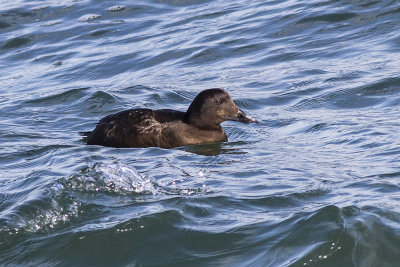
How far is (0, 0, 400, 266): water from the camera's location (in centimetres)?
631

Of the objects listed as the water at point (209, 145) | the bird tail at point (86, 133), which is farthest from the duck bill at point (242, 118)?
the bird tail at point (86, 133)

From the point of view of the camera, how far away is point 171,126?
10.0 metres

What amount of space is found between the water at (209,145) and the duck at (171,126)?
8.2 inches

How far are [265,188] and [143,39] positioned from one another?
8.78 metres

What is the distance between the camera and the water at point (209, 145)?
6.31m

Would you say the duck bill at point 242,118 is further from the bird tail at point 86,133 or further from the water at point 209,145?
the bird tail at point 86,133

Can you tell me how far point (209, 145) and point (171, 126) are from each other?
1.53ft

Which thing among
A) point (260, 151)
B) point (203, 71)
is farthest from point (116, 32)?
point (260, 151)

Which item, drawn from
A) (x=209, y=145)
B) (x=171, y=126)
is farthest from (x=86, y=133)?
(x=209, y=145)

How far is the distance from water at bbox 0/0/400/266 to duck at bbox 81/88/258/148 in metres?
0.21

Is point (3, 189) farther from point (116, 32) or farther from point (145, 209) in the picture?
point (116, 32)

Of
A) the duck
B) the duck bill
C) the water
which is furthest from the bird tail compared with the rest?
the duck bill

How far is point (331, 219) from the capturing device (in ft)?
21.0

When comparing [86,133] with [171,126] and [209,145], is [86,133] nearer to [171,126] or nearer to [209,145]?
[171,126]
